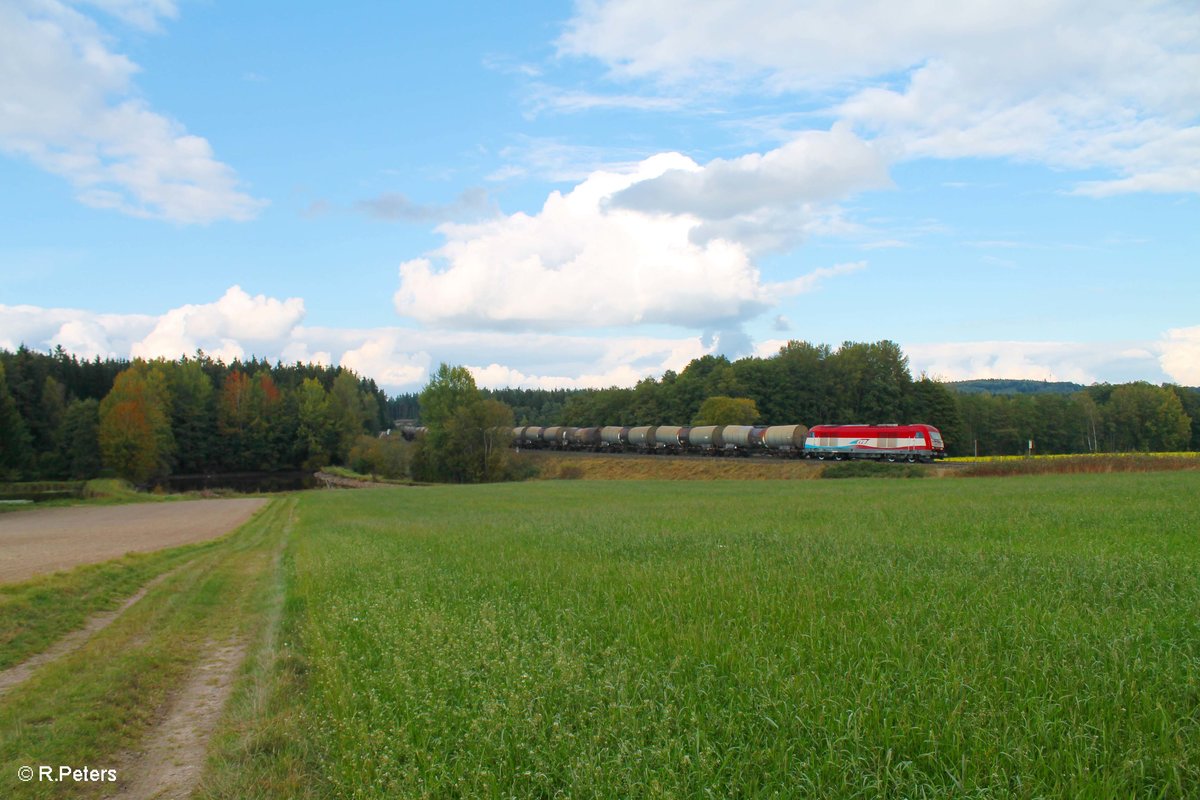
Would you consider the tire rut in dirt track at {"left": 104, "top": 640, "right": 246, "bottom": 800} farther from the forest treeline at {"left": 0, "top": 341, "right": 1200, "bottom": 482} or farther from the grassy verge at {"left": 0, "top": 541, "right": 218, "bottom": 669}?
the forest treeline at {"left": 0, "top": 341, "right": 1200, "bottom": 482}

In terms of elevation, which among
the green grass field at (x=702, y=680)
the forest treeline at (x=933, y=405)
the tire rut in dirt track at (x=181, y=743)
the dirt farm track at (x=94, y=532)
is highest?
the forest treeline at (x=933, y=405)

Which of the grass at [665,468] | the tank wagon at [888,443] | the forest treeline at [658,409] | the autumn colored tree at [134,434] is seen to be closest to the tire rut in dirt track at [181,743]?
the grass at [665,468]

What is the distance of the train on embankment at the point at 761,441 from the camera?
224ft

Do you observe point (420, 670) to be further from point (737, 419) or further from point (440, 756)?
point (737, 419)

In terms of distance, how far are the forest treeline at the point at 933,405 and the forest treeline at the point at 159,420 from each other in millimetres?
60419

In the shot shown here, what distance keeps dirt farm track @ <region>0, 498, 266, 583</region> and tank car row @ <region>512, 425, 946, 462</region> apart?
48520 mm

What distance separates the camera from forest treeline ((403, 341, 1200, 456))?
11788cm

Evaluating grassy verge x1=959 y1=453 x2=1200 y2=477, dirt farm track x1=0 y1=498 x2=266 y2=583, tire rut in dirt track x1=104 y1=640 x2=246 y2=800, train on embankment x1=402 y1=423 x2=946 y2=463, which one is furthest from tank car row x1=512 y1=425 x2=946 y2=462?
tire rut in dirt track x1=104 y1=640 x2=246 y2=800

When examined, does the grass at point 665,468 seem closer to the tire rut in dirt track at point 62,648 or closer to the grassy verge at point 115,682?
the grassy verge at point 115,682

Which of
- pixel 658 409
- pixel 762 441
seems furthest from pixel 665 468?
pixel 658 409

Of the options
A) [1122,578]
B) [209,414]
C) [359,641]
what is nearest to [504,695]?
[359,641]

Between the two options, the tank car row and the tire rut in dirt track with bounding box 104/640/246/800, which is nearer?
the tire rut in dirt track with bounding box 104/640/246/800

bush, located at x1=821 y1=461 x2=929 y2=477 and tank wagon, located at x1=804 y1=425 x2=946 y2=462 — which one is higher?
tank wagon, located at x1=804 y1=425 x2=946 y2=462

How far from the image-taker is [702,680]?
6035 mm
